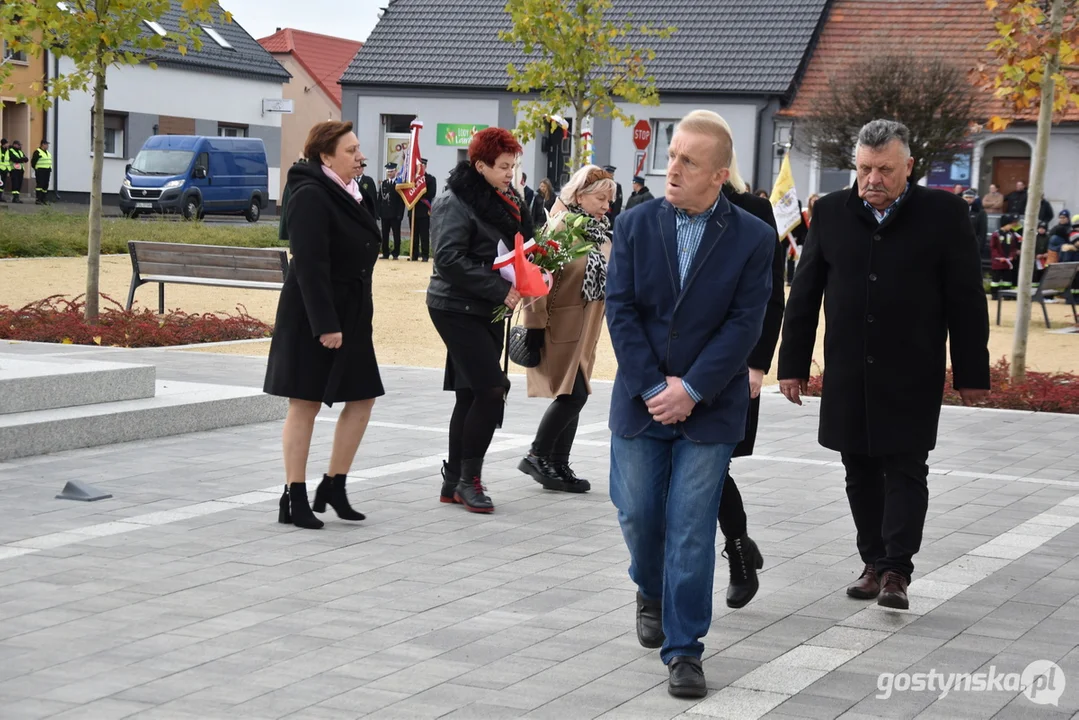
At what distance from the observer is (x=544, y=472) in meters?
8.26

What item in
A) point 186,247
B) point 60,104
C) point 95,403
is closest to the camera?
point 95,403

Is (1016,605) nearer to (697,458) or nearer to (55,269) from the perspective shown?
(697,458)

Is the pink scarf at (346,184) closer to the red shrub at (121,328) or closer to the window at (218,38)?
the red shrub at (121,328)

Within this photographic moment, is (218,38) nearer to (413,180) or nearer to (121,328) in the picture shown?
(413,180)

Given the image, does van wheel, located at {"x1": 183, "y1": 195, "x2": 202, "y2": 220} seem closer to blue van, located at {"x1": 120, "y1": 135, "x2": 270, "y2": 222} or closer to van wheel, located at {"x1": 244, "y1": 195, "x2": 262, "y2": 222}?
blue van, located at {"x1": 120, "y1": 135, "x2": 270, "y2": 222}

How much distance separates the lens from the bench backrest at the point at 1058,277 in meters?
19.5

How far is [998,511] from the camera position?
26.0ft

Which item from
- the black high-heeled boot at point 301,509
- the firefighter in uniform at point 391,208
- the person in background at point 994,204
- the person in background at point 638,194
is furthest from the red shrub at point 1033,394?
the person in background at point 994,204

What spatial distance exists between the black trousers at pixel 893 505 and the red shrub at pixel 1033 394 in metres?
6.37

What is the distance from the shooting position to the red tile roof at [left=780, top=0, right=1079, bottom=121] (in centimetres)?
3938

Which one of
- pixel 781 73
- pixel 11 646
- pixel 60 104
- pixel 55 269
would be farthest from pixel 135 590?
pixel 60 104

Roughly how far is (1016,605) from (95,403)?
577cm

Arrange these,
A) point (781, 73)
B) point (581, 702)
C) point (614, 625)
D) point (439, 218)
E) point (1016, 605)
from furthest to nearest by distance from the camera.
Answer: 1. point (781, 73)
2. point (439, 218)
3. point (1016, 605)
4. point (614, 625)
5. point (581, 702)

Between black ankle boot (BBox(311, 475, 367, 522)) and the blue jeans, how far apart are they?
2544mm
